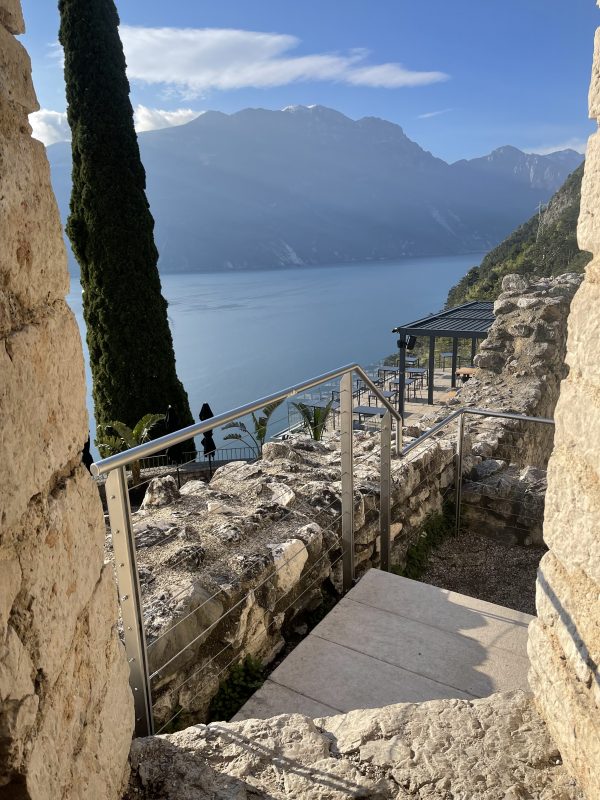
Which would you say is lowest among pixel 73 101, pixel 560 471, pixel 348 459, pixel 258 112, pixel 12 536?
pixel 348 459

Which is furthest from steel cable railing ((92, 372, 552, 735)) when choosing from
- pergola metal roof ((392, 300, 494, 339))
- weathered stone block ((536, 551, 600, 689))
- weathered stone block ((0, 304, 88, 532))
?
pergola metal roof ((392, 300, 494, 339))

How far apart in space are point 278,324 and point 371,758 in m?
44.7

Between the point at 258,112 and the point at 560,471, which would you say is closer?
the point at 560,471

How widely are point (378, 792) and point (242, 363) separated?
34400 mm

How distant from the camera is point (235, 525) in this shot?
2928 mm

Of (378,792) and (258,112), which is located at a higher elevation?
(258,112)

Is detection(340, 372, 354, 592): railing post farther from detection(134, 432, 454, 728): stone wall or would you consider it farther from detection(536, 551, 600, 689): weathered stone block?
detection(536, 551, 600, 689): weathered stone block

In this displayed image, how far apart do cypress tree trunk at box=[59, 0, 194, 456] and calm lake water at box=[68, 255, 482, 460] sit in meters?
1.60

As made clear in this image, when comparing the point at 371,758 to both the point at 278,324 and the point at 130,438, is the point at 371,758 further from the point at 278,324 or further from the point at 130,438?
the point at 278,324

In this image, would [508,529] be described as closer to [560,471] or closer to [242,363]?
[560,471]

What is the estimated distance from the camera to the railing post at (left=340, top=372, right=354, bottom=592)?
2.88 metres

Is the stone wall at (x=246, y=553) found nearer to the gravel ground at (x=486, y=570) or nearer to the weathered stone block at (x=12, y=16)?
the gravel ground at (x=486, y=570)

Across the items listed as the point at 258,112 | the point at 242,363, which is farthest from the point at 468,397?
the point at 258,112

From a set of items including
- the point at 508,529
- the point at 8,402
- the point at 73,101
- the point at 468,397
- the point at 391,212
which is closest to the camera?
the point at 8,402
